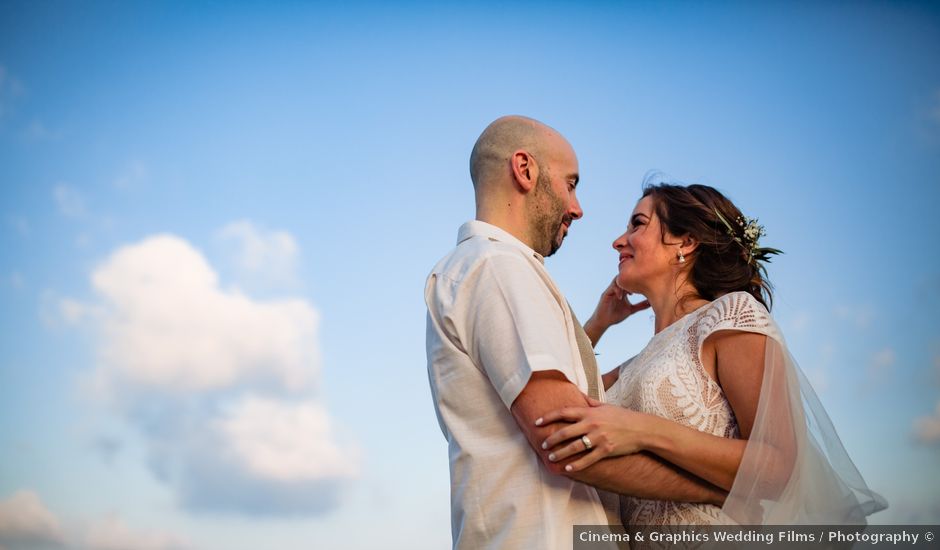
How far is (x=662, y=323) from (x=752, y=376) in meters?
1.20

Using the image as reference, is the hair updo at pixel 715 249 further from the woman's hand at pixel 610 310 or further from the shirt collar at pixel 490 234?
the shirt collar at pixel 490 234

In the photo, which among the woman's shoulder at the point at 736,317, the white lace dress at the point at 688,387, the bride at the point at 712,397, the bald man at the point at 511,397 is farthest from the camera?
the woman's shoulder at the point at 736,317

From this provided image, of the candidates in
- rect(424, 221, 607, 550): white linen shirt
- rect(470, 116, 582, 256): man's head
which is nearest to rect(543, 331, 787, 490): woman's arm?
rect(424, 221, 607, 550): white linen shirt

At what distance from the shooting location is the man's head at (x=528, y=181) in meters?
4.64

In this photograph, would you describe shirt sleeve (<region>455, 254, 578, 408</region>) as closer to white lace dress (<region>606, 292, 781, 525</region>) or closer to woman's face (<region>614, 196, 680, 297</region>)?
white lace dress (<region>606, 292, 781, 525</region>)

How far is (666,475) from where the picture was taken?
383 centimetres

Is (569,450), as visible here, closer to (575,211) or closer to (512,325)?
(512,325)

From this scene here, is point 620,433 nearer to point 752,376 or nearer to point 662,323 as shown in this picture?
point 752,376

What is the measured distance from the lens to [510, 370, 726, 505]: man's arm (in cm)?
354

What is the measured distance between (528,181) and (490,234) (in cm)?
47

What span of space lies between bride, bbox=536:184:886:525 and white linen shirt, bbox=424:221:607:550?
0.25 meters

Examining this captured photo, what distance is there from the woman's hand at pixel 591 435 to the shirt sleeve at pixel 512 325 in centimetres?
18

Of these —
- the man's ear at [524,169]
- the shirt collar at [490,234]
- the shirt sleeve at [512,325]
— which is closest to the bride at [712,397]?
the shirt sleeve at [512,325]

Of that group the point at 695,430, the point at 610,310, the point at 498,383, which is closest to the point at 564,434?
the point at 498,383
